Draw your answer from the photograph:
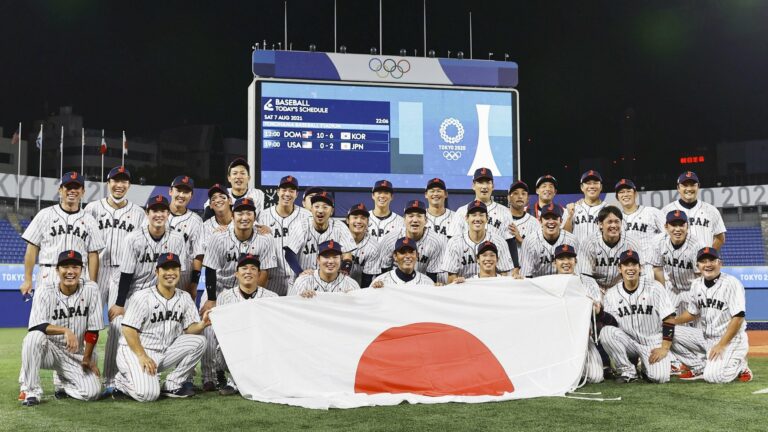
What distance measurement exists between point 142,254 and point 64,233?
0.75 metres

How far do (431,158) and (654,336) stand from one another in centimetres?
843

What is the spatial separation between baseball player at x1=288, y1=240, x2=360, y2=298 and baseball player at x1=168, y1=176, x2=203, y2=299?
1101mm

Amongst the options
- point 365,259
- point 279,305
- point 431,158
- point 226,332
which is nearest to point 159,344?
point 226,332

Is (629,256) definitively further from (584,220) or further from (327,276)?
(327,276)

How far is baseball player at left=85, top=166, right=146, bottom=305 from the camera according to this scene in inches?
282

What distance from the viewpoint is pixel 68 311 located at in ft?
20.1

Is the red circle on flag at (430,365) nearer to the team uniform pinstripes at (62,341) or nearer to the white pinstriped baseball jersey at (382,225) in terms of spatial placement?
the white pinstriped baseball jersey at (382,225)

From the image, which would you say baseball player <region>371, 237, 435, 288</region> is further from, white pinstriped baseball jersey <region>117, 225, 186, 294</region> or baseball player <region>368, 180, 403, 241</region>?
white pinstriped baseball jersey <region>117, 225, 186, 294</region>

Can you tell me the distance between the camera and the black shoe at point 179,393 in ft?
20.1

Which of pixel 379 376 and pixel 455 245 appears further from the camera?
pixel 455 245

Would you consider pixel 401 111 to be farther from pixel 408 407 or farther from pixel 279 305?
pixel 408 407

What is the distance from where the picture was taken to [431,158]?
14.8 meters

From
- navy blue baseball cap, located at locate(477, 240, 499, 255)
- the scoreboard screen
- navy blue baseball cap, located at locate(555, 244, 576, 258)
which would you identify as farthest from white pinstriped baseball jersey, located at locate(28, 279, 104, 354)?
the scoreboard screen

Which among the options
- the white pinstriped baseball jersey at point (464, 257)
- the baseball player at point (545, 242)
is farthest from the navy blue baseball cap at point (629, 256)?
the white pinstriped baseball jersey at point (464, 257)
